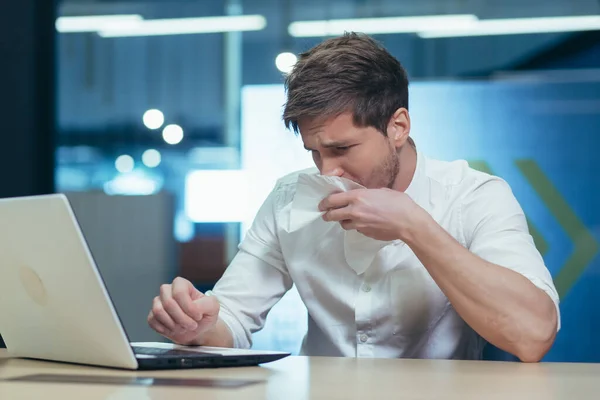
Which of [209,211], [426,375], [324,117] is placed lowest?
[209,211]

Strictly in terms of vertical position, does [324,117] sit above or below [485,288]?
above

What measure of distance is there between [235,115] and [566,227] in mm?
1423

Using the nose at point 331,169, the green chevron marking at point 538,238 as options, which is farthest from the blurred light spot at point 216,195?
the nose at point 331,169

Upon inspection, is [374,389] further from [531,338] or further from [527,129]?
[527,129]

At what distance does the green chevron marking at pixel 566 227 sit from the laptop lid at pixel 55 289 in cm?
245

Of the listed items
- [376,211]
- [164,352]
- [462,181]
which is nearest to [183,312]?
[164,352]

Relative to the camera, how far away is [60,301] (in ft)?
3.98

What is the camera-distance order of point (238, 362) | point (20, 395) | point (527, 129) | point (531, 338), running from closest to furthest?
point (20, 395), point (238, 362), point (531, 338), point (527, 129)

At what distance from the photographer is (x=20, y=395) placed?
3.41ft

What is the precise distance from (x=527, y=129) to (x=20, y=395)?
2.75 m

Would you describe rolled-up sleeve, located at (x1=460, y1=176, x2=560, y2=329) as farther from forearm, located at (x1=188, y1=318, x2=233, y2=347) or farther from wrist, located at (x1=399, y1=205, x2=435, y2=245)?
forearm, located at (x1=188, y1=318, x2=233, y2=347)

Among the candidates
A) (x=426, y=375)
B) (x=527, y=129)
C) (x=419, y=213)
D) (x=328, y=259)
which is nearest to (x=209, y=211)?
(x=527, y=129)

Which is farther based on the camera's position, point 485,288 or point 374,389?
point 485,288

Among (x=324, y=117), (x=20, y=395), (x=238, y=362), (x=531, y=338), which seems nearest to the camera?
(x=20, y=395)
